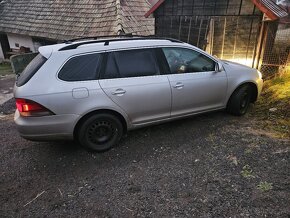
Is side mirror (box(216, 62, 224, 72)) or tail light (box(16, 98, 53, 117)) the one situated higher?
side mirror (box(216, 62, 224, 72))

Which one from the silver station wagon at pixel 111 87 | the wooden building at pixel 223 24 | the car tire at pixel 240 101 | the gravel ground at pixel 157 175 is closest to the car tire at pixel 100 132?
the silver station wagon at pixel 111 87

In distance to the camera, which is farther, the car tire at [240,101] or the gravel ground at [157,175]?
the car tire at [240,101]

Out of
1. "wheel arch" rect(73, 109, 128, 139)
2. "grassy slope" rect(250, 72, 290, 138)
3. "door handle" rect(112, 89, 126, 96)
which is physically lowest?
"grassy slope" rect(250, 72, 290, 138)

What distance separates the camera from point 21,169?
426cm

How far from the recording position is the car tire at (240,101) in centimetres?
540

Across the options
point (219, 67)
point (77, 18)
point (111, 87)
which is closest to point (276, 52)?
point (219, 67)

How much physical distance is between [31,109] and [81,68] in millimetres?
989

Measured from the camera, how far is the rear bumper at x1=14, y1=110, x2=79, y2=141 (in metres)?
3.91

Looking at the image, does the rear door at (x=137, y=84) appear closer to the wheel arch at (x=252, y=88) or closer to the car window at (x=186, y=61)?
the car window at (x=186, y=61)

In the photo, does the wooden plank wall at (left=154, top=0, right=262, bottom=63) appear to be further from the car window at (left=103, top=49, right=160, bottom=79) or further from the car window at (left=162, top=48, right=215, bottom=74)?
the car window at (left=103, top=49, right=160, bottom=79)

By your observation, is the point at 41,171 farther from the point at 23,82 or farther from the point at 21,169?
the point at 23,82

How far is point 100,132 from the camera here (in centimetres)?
441

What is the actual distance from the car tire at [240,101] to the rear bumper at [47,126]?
3304mm

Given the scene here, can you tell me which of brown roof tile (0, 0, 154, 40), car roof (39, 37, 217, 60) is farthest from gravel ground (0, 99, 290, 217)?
brown roof tile (0, 0, 154, 40)
